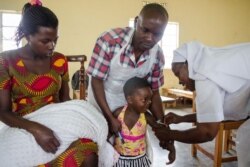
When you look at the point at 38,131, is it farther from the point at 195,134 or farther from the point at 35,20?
the point at 195,134

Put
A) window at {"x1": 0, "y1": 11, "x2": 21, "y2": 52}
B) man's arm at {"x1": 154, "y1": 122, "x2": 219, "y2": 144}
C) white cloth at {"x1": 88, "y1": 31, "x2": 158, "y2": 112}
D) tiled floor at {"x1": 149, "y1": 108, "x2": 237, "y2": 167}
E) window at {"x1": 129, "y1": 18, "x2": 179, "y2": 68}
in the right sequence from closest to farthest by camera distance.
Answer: man's arm at {"x1": 154, "y1": 122, "x2": 219, "y2": 144}
white cloth at {"x1": 88, "y1": 31, "x2": 158, "y2": 112}
tiled floor at {"x1": 149, "y1": 108, "x2": 237, "y2": 167}
window at {"x1": 0, "y1": 11, "x2": 21, "y2": 52}
window at {"x1": 129, "y1": 18, "x2": 179, "y2": 68}

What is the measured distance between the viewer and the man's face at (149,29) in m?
1.32

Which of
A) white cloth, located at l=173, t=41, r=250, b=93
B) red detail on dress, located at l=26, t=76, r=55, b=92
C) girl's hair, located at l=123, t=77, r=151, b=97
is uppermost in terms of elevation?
white cloth, located at l=173, t=41, r=250, b=93

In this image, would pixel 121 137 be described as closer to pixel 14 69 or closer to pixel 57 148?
pixel 57 148

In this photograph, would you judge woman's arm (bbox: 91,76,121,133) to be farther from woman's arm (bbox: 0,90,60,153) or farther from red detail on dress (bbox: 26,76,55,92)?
woman's arm (bbox: 0,90,60,153)

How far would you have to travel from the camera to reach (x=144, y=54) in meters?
1.56

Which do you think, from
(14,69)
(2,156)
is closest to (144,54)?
(14,69)

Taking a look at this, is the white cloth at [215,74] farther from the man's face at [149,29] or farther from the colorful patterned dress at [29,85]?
the colorful patterned dress at [29,85]

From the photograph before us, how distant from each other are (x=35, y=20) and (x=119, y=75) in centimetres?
57

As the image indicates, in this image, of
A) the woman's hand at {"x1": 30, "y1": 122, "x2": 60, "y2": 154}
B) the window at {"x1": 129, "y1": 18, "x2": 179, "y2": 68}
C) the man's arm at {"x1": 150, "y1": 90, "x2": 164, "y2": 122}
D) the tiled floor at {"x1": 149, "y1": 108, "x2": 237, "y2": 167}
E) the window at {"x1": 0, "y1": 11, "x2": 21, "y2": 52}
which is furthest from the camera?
the window at {"x1": 129, "y1": 18, "x2": 179, "y2": 68}

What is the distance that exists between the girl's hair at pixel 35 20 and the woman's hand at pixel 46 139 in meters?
0.51

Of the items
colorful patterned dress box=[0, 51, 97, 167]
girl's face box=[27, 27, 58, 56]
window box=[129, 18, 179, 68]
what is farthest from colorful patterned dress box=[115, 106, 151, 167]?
window box=[129, 18, 179, 68]

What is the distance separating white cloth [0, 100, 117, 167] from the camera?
1112 mm

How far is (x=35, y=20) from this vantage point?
1310 millimetres
